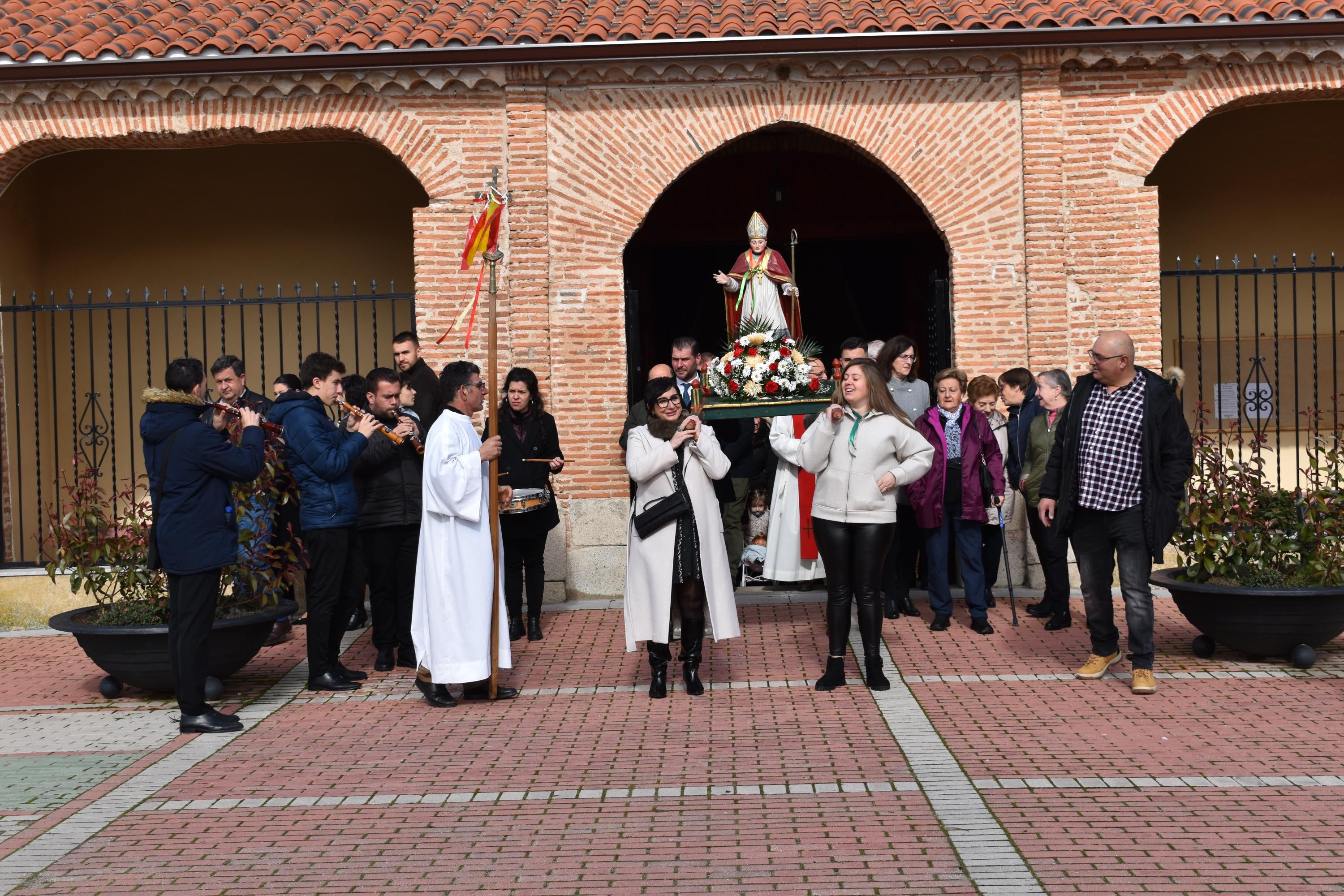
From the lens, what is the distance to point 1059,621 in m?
8.65

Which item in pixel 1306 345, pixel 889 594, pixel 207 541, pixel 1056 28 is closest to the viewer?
pixel 207 541

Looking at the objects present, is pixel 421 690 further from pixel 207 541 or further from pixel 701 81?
pixel 701 81

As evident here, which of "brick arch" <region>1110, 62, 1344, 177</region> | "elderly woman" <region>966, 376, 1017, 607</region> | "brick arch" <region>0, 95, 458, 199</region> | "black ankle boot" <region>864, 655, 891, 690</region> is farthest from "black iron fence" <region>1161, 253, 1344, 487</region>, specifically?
"brick arch" <region>0, 95, 458, 199</region>

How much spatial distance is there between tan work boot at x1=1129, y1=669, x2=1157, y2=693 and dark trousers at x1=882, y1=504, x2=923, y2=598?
7.52 feet

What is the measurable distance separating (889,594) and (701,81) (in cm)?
434

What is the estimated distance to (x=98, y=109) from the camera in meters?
10.5

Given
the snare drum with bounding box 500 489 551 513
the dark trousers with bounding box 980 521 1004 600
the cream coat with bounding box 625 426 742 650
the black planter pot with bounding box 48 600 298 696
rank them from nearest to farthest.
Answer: the cream coat with bounding box 625 426 742 650, the black planter pot with bounding box 48 600 298 696, the snare drum with bounding box 500 489 551 513, the dark trousers with bounding box 980 521 1004 600

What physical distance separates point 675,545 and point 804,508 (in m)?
3.05

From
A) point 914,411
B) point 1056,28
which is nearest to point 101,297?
point 914,411

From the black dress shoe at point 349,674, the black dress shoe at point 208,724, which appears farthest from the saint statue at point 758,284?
the black dress shoe at point 208,724

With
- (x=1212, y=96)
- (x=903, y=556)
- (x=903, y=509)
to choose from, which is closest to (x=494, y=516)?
(x=903, y=509)

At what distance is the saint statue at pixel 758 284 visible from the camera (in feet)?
32.3

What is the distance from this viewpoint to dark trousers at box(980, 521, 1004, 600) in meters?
8.98

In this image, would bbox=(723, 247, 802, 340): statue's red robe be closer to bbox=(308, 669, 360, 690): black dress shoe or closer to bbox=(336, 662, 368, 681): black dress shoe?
bbox=(336, 662, 368, 681): black dress shoe
